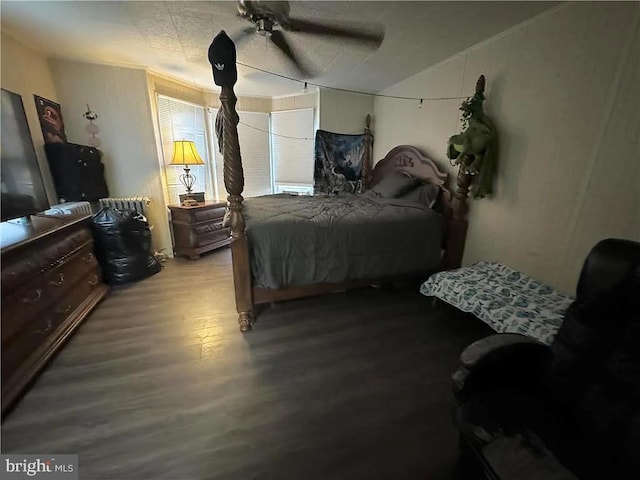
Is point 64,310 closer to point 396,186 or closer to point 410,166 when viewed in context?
point 396,186

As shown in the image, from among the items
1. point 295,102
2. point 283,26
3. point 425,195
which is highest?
point 295,102

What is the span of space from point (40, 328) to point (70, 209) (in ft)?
4.59

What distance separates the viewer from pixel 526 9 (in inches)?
76.3

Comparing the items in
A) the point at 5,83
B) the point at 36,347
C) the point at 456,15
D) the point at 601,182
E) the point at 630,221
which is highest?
the point at 456,15

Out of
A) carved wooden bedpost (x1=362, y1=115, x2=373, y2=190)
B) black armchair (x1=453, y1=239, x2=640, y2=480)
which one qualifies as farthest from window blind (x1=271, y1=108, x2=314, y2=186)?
black armchair (x1=453, y1=239, x2=640, y2=480)

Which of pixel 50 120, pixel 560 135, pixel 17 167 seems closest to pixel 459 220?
pixel 560 135

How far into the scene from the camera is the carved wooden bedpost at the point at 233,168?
174 cm

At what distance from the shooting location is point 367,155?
14.7ft

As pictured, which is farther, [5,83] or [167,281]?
[167,281]

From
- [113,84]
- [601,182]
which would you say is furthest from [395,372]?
[113,84]

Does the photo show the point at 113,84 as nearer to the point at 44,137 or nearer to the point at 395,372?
the point at 44,137

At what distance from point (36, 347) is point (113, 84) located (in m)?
2.90

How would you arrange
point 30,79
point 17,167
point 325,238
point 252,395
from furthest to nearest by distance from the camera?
1. point 30,79
2. point 325,238
3. point 17,167
4. point 252,395

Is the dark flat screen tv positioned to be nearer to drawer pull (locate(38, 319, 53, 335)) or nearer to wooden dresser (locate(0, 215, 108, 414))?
wooden dresser (locate(0, 215, 108, 414))
